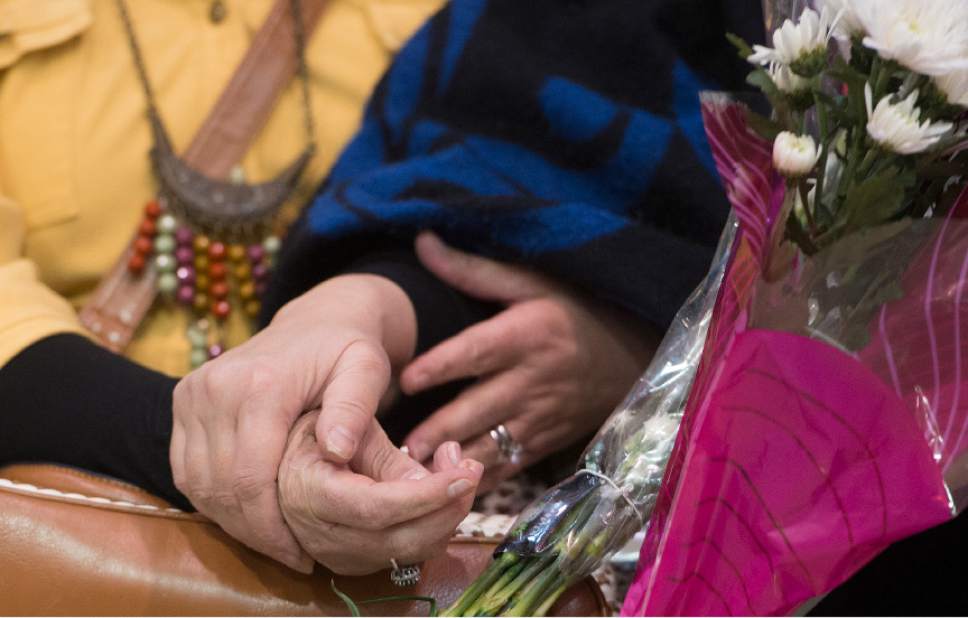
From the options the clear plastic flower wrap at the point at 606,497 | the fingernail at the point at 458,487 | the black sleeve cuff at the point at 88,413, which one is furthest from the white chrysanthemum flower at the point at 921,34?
the black sleeve cuff at the point at 88,413

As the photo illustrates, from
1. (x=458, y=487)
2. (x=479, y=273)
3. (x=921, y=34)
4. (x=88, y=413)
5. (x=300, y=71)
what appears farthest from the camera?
(x=300, y=71)

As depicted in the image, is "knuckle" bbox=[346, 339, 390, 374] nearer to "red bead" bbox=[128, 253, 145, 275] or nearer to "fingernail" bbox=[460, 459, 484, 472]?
"fingernail" bbox=[460, 459, 484, 472]

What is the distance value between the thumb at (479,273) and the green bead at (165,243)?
0.23 meters

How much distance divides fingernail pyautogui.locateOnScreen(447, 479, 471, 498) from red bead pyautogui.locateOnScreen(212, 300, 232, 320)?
479mm

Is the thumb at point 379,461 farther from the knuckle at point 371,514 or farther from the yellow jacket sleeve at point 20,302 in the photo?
the yellow jacket sleeve at point 20,302

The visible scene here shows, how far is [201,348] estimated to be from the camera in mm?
991

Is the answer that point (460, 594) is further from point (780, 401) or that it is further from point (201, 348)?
point (201, 348)

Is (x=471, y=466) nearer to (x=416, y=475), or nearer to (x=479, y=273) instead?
(x=416, y=475)

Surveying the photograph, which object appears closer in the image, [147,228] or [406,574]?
[406,574]

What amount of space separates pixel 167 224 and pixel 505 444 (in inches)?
14.5

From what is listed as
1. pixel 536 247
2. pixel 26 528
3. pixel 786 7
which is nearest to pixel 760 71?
pixel 786 7

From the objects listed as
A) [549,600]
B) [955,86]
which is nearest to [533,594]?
[549,600]

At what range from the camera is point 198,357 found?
985mm

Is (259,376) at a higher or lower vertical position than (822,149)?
lower
